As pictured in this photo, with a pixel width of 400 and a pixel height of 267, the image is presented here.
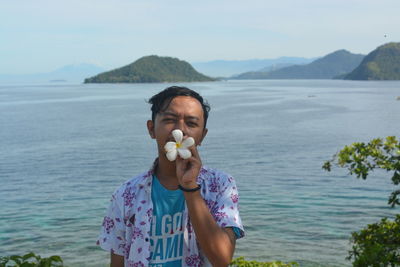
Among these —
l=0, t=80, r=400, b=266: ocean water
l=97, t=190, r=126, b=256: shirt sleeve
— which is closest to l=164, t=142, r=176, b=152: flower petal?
l=97, t=190, r=126, b=256: shirt sleeve

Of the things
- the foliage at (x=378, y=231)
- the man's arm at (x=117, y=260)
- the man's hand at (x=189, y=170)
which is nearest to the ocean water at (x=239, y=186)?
the foliage at (x=378, y=231)

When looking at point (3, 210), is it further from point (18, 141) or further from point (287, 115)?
point (287, 115)

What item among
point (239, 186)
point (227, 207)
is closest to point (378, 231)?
point (227, 207)

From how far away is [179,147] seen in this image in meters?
2.63

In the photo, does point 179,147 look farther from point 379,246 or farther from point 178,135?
point 379,246

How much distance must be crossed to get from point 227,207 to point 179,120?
1.90 feet

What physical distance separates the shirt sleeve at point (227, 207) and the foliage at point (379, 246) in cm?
270

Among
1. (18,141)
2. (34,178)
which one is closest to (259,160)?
(34,178)

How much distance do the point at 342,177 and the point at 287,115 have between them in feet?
153

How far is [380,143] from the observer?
6.62 meters

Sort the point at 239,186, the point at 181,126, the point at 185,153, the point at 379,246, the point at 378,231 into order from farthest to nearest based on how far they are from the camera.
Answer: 1. the point at 239,186
2. the point at 378,231
3. the point at 379,246
4. the point at 181,126
5. the point at 185,153

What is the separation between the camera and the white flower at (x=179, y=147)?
2583 millimetres

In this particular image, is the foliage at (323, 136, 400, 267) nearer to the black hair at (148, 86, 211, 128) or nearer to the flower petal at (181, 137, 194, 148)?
the black hair at (148, 86, 211, 128)

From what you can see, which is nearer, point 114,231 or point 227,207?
point 227,207
